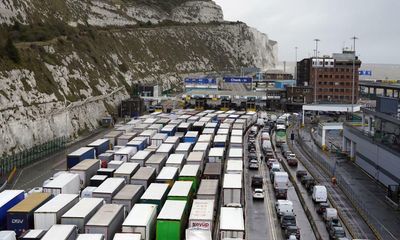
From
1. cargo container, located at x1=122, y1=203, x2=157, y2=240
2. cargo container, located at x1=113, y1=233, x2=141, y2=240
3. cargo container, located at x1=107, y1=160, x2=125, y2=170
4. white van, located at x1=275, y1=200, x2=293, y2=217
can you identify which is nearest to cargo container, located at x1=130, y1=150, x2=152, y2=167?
cargo container, located at x1=107, y1=160, x2=125, y2=170

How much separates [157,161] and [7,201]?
13.8 meters

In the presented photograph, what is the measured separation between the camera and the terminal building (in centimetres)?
3962

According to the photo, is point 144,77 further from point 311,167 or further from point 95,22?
point 311,167

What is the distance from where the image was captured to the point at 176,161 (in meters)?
39.5

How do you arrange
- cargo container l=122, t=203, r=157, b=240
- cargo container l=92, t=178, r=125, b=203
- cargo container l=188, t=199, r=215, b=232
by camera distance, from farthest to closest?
cargo container l=92, t=178, r=125, b=203, cargo container l=188, t=199, r=215, b=232, cargo container l=122, t=203, r=157, b=240

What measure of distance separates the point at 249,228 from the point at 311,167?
2097 centimetres

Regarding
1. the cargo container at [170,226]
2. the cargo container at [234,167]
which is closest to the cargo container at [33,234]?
the cargo container at [170,226]

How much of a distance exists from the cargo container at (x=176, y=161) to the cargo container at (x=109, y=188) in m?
5.74

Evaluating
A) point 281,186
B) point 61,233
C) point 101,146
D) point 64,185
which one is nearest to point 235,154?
point 281,186

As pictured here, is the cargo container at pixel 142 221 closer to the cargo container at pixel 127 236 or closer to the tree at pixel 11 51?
the cargo container at pixel 127 236

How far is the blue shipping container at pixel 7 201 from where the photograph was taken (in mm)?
26852

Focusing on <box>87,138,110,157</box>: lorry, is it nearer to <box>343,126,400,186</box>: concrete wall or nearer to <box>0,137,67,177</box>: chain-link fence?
<box>0,137,67,177</box>: chain-link fence

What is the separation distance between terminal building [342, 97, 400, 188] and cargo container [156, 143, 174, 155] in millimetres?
18049

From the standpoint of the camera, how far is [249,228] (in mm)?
30078
